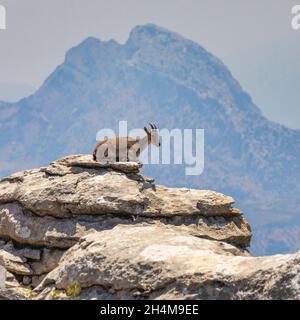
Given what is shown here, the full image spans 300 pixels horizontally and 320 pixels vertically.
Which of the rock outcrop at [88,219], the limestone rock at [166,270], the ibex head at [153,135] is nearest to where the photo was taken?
the limestone rock at [166,270]

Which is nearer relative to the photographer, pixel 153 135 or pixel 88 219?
pixel 88 219

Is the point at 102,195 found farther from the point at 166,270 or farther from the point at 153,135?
the point at 166,270

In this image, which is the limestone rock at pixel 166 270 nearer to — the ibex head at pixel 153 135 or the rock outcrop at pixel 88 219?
the rock outcrop at pixel 88 219

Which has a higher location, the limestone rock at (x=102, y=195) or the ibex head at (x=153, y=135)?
the ibex head at (x=153, y=135)

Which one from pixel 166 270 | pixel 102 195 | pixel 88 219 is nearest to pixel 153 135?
pixel 102 195

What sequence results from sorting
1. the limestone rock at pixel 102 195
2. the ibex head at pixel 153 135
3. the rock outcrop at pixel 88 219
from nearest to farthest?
the rock outcrop at pixel 88 219, the limestone rock at pixel 102 195, the ibex head at pixel 153 135

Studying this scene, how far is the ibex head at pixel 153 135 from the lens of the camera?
37750 millimetres

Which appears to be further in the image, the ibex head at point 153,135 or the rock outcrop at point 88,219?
the ibex head at point 153,135

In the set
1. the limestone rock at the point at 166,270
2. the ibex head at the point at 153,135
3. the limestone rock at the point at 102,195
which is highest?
the ibex head at the point at 153,135

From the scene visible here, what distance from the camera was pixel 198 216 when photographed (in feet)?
99.5

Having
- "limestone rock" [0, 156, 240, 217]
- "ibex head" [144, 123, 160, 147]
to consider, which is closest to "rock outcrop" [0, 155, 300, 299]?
"limestone rock" [0, 156, 240, 217]

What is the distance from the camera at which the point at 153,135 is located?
38062 millimetres

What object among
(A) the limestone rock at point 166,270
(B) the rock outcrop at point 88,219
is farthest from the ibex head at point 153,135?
(A) the limestone rock at point 166,270
